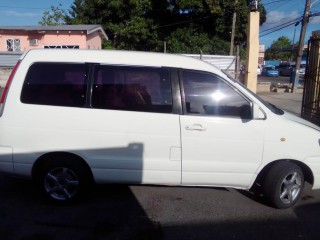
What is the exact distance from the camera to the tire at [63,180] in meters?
4.34

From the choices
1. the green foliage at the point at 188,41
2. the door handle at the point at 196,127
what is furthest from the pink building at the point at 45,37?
the door handle at the point at 196,127

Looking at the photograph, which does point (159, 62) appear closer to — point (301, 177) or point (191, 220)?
point (191, 220)

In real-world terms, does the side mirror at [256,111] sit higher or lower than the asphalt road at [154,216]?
higher

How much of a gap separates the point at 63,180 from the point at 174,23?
2845 cm

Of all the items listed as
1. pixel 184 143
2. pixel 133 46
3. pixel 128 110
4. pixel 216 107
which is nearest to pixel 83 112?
pixel 128 110

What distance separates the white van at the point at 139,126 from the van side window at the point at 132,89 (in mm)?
12

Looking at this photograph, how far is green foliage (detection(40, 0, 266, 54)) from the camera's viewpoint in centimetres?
2903

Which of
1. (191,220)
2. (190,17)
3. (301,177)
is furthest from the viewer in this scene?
(190,17)

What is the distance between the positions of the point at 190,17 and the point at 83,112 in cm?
2820

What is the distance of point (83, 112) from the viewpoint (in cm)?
423

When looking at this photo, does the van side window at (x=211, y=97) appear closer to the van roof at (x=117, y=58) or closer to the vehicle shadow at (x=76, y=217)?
the van roof at (x=117, y=58)

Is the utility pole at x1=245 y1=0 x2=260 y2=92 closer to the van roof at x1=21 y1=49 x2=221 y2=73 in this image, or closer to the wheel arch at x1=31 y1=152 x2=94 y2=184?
the van roof at x1=21 y1=49 x2=221 y2=73

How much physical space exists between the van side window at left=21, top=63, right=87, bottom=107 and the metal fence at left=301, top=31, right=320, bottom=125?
5.51 metres

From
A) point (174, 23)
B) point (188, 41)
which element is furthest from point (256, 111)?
point (174, 23)
